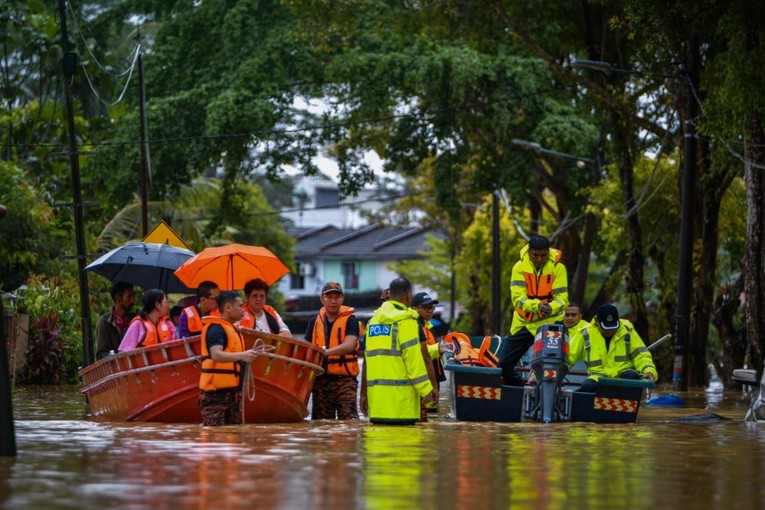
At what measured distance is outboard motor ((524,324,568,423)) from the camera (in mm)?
16188

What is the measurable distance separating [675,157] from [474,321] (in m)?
24.2

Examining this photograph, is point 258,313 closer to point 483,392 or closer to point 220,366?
point 220,366

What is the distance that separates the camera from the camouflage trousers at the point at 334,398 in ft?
54.3

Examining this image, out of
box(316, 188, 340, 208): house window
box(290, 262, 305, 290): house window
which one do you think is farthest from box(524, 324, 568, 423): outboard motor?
box(316, 188, 340, 208): house window

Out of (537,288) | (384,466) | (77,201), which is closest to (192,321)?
(537,288)

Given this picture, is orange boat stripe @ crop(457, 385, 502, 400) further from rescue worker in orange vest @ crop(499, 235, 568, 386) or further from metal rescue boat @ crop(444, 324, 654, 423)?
rescue worker in orange vest @ crop(499, 235, 568, 386)

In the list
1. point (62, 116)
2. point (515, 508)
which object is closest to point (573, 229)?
point (62, 116)

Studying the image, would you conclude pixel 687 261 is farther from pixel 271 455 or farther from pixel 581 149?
pixel 271 455

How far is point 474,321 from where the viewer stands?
60719 mm

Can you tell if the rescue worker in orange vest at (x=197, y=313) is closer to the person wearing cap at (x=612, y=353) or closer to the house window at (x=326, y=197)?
the person wearing cap at (x=612, y=353)

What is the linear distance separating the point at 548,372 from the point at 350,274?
258 feet

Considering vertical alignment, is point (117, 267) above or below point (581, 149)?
below

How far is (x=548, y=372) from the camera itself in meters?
16.3

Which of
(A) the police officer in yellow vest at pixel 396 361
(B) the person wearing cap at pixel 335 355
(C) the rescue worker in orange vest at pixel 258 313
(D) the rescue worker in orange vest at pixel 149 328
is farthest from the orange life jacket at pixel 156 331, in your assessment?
(A) the police officer in yellow vest at pixel 396 361
